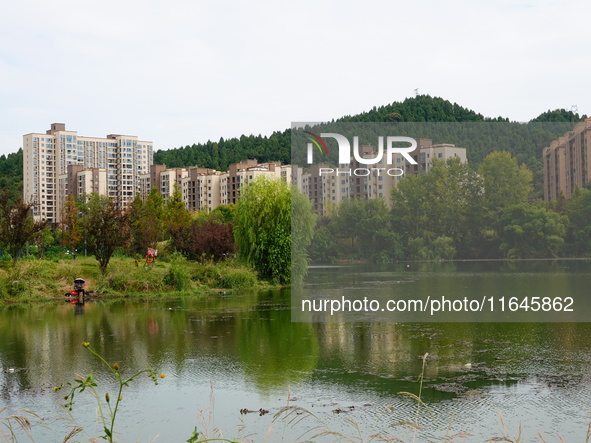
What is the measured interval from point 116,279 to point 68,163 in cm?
8067

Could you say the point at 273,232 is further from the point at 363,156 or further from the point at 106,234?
the point at 363,156

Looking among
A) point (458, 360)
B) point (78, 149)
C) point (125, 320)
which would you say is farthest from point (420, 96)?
point (78, 149)

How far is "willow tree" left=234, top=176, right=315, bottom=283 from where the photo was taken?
1117 inches

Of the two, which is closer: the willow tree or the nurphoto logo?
the nurphoto logo

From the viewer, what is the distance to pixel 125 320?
53.0ft

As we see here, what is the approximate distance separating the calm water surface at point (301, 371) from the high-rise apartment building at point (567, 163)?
7.16 ft

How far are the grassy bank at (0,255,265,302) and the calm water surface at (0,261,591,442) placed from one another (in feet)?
14.5

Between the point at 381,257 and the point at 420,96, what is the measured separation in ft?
69.0

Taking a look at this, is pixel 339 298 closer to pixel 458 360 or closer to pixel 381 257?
pixel 381 257

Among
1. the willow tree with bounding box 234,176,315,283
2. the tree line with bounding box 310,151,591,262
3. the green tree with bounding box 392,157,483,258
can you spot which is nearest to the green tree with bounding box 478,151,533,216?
the tree line with bounding box 310,151,591,262

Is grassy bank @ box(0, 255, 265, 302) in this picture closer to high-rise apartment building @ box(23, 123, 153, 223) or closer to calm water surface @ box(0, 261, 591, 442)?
calm water surface @ box(0, 261, 591, 442)

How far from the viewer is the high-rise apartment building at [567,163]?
15.7m

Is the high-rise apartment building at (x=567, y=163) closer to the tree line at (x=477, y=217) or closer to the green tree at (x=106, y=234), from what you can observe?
the tree line at (x=477, y=217)

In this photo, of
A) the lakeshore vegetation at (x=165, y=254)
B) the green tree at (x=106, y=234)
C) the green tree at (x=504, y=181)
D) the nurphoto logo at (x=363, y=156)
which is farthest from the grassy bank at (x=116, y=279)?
the green tree at (x=504, y=181)
